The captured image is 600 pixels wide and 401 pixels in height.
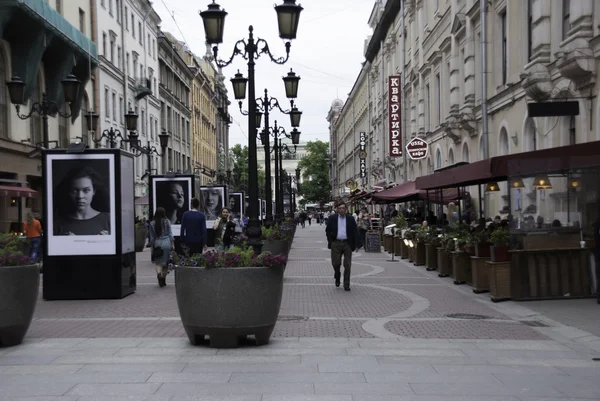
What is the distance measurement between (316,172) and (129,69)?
98.7m

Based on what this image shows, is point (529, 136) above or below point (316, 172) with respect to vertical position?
below

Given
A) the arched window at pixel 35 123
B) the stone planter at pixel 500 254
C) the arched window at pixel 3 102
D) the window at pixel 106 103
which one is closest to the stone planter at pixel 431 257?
the stone planter at pixel 500 254

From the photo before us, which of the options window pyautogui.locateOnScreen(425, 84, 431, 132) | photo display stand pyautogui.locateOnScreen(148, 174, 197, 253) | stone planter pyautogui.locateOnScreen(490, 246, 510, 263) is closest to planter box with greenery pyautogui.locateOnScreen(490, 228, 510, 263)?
stone planter pyautogui.locateOnScreen(490, 246, 510, 263)

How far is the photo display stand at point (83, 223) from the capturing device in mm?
13562

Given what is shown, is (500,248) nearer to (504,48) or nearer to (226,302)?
(226,302)

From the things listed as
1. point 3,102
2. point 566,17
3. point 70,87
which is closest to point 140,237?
point 3,102

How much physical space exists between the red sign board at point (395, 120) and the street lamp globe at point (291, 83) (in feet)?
88.2

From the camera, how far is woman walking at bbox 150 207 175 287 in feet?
51.4

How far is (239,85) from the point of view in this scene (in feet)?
57.1

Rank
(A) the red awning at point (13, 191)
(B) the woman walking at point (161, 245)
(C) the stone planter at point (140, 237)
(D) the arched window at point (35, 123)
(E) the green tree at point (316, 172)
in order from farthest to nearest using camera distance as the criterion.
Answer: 1. (E) the green tree at point (316, 172)
2. (D) the arched window at point (35, 123)
3. (C) the stone planter at point (140, 237)
4. (A) the red awning at point (13, 191)
5. (B) the woman walking at point (161, 245)

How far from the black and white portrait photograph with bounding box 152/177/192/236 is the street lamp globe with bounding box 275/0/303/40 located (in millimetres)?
12548

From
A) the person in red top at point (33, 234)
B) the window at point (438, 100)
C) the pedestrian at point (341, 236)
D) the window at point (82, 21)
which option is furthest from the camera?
the window at point (82, 21)

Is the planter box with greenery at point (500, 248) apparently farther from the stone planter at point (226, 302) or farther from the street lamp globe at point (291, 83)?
the street lamp globe at point (291, 83)

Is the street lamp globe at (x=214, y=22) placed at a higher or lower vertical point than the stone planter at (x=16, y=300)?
higher
